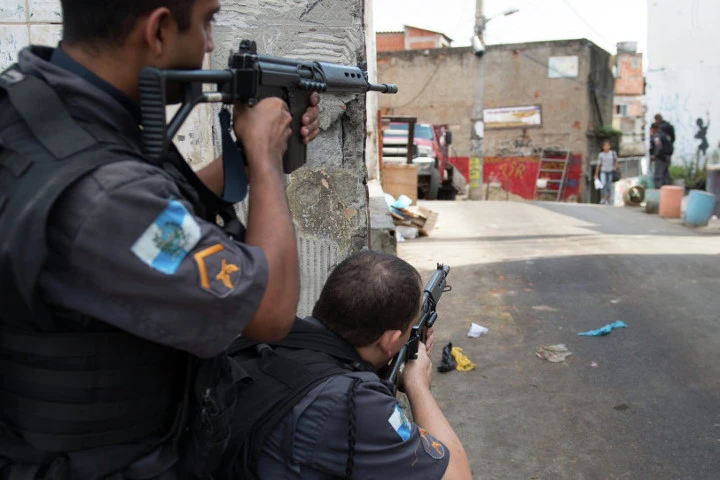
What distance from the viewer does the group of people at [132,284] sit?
3.10ft

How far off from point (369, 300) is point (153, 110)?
0.75 m

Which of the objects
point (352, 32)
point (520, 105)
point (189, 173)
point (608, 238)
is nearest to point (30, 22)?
point (352, 32)

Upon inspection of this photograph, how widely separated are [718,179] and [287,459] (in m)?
11.6

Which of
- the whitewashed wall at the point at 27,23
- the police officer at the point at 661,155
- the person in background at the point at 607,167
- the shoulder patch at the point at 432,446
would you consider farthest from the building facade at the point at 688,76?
the shoulder patch at the point at 432,446

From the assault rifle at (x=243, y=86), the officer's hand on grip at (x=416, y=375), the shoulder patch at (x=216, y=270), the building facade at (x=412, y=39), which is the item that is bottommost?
the officer's hand on grip at (x=416, y=375)

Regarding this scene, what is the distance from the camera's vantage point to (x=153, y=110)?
1073mm

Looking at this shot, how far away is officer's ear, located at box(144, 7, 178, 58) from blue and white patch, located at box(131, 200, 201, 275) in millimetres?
276

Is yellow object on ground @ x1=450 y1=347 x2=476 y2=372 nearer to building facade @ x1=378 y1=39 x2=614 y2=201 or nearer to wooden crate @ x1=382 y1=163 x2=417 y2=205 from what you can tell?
wooden crate @ x1=382 y1=163 x2=417 y2=205

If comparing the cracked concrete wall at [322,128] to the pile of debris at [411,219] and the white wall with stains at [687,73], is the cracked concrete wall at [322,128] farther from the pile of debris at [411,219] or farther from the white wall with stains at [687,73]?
the white wall with stains at [687,73]

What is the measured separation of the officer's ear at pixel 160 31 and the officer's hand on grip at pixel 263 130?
0.20 m

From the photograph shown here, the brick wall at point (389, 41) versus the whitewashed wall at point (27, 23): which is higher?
the brick wall at point (389, 41)

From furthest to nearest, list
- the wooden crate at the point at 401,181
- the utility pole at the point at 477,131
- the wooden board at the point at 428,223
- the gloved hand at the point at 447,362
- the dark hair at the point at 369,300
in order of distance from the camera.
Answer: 1. the utility pole at the point at 477,131
2. the wooden crate at the point at 401,181
3. the wooden board at the point at 428,223
4. the gloved hand at the point at 447,362
5. the dark hair at the point at 369,300

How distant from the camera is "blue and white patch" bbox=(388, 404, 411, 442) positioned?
1.38 meters

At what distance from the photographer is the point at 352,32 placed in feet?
9.34
